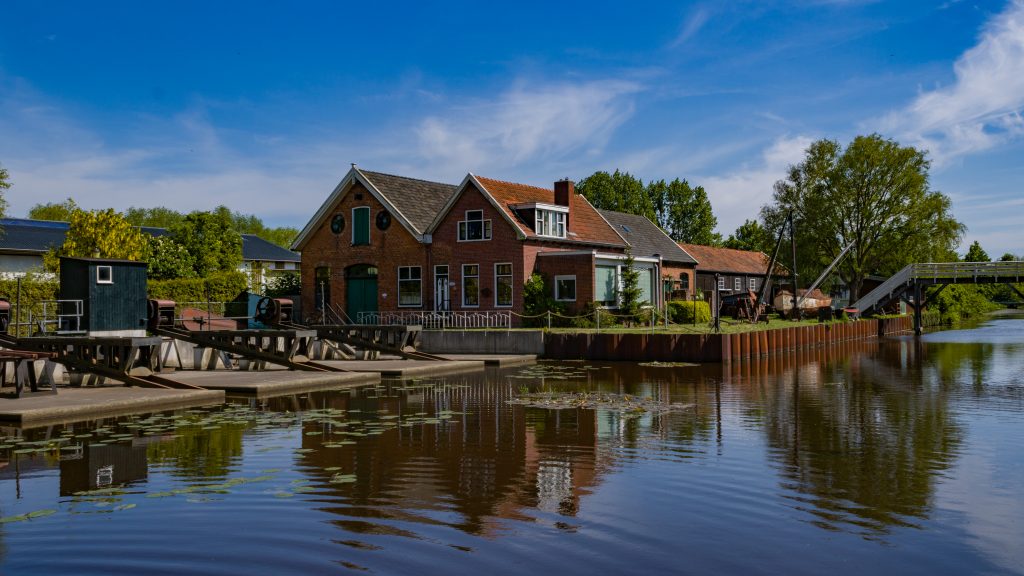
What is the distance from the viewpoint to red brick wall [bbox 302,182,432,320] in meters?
41.4

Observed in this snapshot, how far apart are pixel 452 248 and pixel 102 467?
29115mm

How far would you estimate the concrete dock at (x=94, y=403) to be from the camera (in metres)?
15.3

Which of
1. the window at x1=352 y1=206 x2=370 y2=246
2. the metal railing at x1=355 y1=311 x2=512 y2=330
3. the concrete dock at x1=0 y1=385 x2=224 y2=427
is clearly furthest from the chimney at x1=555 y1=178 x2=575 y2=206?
the concrete dock at x1=0 y1=385 x2=224 y2=427

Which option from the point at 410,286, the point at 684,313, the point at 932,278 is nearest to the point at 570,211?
the point at 684,313

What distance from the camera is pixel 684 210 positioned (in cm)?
9219

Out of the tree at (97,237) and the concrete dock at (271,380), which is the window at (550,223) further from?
the tree at (97,237)

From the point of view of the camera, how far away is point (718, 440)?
13.4 m

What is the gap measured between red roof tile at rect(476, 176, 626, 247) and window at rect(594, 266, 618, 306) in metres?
2.59

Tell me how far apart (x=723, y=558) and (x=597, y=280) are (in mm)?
30839

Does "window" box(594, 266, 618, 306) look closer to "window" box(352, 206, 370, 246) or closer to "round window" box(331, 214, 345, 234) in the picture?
"window" box(352, 206, 370, 246)

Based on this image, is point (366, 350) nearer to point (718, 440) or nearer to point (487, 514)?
point (718, 440)

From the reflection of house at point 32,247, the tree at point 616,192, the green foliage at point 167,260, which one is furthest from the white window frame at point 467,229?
the tree at point 616,192

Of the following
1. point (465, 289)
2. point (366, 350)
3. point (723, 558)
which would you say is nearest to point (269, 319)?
point (366, 350)

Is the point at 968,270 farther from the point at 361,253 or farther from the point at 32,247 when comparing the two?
the point at 32,247
